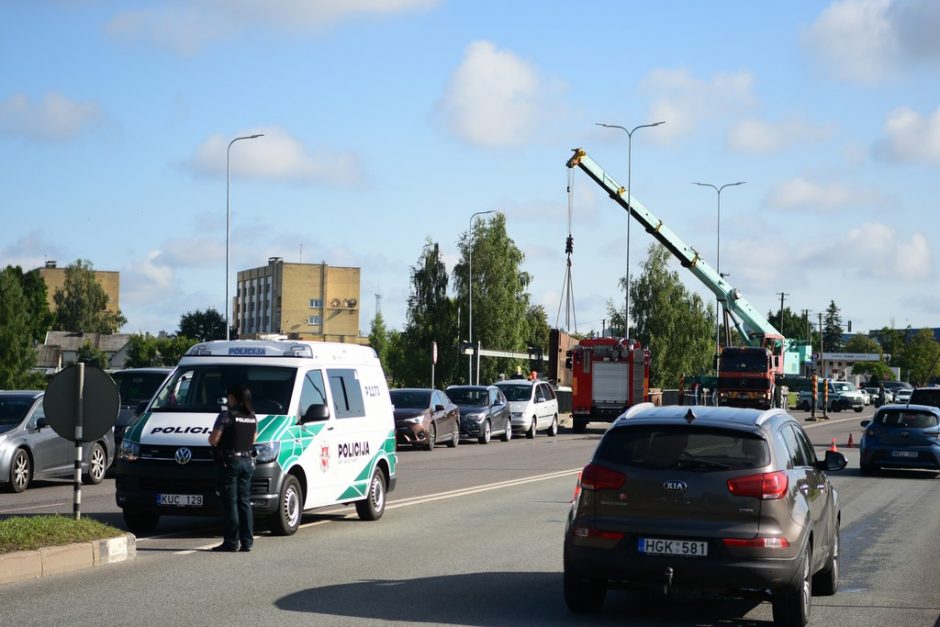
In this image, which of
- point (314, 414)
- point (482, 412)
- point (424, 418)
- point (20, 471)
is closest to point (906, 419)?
point (424, 418)

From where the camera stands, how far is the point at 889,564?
1258 centimetres

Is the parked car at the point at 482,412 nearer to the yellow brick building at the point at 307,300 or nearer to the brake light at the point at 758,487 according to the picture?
the brake light at the point at 758,487

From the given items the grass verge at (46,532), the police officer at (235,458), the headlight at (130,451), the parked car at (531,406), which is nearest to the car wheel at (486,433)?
the parked car at (531,406)

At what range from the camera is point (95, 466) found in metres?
20.6

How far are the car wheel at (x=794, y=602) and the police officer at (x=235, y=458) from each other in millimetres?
5294

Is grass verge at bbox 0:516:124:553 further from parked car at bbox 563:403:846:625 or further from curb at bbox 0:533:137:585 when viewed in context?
parked car at bbox 563:403:846:625

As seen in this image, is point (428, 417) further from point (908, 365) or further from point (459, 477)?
point (908, 365)

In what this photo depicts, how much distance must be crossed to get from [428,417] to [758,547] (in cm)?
2387

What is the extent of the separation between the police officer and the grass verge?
3.28ft

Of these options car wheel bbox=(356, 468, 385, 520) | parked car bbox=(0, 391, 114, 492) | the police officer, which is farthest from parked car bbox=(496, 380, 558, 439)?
the police officer

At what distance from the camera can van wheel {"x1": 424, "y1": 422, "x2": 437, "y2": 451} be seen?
3192 centimetres

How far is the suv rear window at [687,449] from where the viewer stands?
28.0ft

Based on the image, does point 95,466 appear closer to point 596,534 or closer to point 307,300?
point 596,534

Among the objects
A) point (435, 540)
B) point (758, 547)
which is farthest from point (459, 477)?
point (758, 547)
